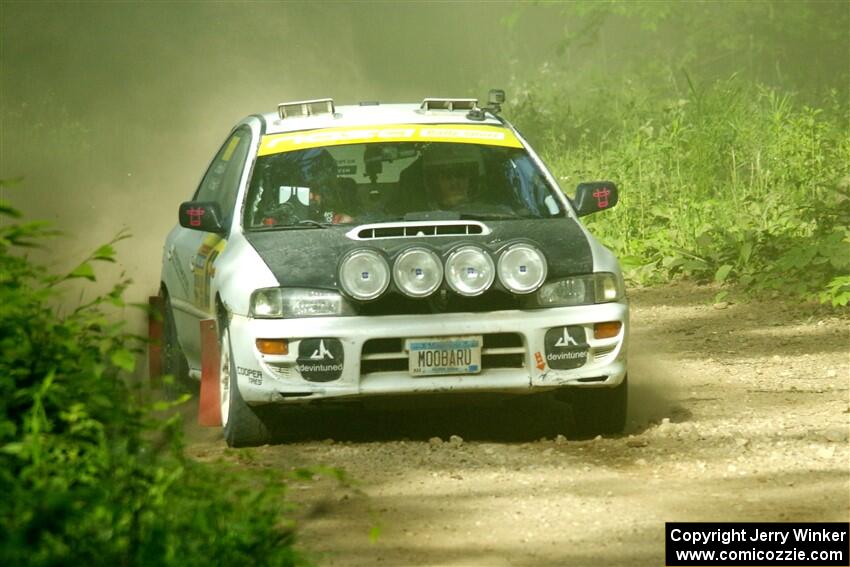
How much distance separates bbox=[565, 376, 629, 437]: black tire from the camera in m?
8.73

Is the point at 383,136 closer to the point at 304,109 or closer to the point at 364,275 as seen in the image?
the point at 304,109

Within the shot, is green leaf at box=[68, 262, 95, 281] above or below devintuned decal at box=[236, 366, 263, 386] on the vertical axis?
above

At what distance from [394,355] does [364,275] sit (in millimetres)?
401

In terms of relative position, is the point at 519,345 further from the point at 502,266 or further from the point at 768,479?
the point at 768,479

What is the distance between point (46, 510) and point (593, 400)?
175 inches

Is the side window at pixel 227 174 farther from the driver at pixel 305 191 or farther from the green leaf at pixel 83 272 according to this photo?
the green leaf at pixel 83 272

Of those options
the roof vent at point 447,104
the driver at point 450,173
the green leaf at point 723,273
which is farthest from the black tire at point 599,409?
the green leaf at point 723,273

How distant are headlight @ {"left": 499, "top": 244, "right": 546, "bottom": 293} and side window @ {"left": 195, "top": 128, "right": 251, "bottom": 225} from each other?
5.66ft

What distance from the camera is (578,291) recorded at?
8438 mm

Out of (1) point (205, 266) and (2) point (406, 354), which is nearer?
(2) point (406, 354)

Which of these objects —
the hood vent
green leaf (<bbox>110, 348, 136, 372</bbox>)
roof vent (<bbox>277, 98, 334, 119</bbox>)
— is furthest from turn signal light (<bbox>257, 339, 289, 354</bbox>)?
green leaf (<bbox>110, 348, 136, 372</bbox>)

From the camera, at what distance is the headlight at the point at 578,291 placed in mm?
8383

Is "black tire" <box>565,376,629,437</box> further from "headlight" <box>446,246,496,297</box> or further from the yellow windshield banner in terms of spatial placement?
the yellow windshield banner

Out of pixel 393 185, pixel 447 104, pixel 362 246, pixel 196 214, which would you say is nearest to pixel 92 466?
pixel 362 246
